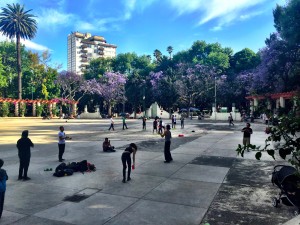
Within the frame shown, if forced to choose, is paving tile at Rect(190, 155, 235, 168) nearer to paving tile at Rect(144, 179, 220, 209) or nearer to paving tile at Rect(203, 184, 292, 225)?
paving tile at Rect(144, 179, 220, 209)

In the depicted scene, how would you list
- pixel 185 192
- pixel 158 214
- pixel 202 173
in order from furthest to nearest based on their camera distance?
pixel 202 173, pixel 185 192, pixel 158 214

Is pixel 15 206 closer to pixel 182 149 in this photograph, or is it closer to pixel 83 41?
pixel 182 149

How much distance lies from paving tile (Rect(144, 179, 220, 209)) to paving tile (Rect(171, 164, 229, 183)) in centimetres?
50

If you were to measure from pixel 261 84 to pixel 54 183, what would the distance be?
41.8 meters

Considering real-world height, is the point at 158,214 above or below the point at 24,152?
below

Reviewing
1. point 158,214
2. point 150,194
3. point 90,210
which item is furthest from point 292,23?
point 90,210

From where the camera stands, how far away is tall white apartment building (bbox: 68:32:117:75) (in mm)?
136750

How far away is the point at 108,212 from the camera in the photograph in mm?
6238

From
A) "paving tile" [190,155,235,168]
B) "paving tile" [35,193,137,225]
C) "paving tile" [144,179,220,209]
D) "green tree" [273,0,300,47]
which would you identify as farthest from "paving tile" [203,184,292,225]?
"green tree" [273,0,300,47]

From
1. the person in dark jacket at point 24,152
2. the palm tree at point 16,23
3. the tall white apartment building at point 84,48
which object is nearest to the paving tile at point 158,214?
the person in dark jacket at point 24,152

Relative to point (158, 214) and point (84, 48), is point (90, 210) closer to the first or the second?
point (158, 214)

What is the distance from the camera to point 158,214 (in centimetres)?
618

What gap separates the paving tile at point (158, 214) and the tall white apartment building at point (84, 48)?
134535mm

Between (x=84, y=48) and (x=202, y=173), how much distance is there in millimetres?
136381
